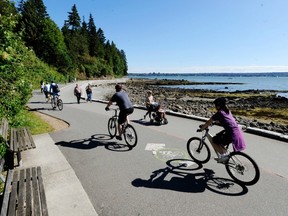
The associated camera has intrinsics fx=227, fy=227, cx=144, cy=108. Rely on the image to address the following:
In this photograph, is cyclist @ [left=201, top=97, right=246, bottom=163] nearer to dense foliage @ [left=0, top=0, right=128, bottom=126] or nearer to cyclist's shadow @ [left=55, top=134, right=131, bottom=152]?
cyclist's shadow @ [left=55, top=134, right=131, bottom=152]

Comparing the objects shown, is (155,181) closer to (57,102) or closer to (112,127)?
(112,127)

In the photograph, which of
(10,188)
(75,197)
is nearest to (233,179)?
(75,197)

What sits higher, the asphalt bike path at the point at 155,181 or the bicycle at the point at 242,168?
the bicycle at the point at 242,168

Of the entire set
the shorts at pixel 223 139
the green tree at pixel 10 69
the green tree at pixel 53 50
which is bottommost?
the shorts at pixel 223 139

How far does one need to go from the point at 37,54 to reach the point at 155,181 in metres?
66.1

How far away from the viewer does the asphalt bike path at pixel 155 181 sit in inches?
177

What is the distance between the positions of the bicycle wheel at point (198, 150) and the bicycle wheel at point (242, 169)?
3.11 ft

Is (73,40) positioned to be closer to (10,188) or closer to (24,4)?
(24,4)

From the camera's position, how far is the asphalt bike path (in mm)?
4500

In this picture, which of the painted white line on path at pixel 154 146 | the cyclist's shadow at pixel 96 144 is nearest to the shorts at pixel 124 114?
the cyclist's shadow at pixel 96 144

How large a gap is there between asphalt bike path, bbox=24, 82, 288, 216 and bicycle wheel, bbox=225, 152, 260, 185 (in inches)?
6.6

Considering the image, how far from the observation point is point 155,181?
5.60 metres

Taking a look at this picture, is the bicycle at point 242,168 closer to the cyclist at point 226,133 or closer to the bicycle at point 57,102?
the cyclist at point 226,133

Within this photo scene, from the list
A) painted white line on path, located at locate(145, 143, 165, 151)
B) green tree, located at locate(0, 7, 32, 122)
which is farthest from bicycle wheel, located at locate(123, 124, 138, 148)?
green tree, located at locate(0, 7, 32, 122)
